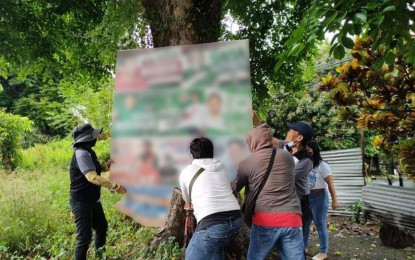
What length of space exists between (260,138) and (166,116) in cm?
103

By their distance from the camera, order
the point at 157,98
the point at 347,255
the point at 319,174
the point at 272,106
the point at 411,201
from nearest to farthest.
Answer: the point at 157,98
the point at 319,174
the point at 347,255
the point at 411,201
the point at 272,106

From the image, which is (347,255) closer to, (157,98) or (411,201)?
(411,201)

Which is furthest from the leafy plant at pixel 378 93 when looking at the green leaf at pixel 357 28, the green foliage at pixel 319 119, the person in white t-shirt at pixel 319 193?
the green foliage at pixel 319 119

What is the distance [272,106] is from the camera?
1340 centimetres

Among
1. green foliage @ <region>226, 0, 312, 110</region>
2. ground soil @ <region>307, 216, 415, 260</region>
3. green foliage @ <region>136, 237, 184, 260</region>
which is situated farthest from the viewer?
green foliage @ <region>226, 0, 312, 110</region>

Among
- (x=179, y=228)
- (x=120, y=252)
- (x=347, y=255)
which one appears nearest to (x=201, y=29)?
(x=179, y=228)

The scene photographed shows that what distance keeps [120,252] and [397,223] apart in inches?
207

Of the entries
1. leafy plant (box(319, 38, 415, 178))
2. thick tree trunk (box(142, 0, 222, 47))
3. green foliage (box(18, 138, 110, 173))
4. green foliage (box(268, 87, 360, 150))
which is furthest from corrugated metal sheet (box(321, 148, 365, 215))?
green foliage (box(18, 138, 110, 173))

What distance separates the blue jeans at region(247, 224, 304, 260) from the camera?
2.99 meters

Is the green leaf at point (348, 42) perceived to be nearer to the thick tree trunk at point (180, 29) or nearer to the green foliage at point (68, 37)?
the thick tree trunk at point (180, 29)

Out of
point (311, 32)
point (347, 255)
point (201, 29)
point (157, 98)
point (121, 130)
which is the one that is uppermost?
point (201, 29)

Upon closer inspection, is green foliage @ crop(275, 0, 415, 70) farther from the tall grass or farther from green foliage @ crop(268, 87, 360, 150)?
green foliage @ crop(268, 87, 360, 150)

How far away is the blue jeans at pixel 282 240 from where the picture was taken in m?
2.99

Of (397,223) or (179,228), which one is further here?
(397,223)
